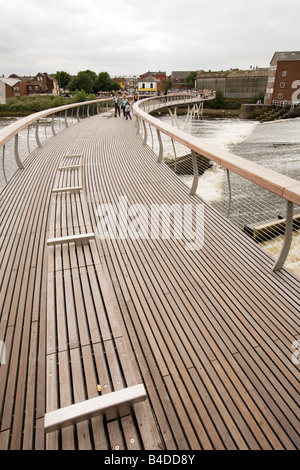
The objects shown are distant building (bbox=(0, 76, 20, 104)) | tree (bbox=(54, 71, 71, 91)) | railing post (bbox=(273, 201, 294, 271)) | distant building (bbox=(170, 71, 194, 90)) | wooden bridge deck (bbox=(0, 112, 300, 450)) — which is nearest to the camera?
wooden bridge deck (bbox=(0, 112, 300, 450))

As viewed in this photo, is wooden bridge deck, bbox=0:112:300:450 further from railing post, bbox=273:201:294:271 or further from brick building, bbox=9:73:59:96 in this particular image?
brick building, bbox=9:73:59:96

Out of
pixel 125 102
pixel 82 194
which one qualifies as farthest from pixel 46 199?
pixel 125 102

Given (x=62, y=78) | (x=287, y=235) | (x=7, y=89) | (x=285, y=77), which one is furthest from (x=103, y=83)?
(x=287, y=235)

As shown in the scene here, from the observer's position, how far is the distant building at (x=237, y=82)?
6812 cm

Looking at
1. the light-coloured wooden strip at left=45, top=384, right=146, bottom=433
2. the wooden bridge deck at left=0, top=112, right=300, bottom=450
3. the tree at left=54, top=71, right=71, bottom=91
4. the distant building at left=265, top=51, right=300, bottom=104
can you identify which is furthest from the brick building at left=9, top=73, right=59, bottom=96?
the light-coloured wooden strip at left=45, top=384, right=146, bottom=433

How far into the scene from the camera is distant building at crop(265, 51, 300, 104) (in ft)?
176

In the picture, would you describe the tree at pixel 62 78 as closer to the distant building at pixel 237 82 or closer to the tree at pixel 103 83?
the tree at pixel 103 83

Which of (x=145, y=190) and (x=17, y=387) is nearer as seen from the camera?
(x=17, y=387)

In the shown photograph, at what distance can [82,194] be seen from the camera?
15.0 ft

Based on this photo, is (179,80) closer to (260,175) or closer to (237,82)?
(237,82)

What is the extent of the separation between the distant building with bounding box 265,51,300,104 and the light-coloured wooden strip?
62.2m

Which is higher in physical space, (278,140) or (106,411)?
(106,411)
